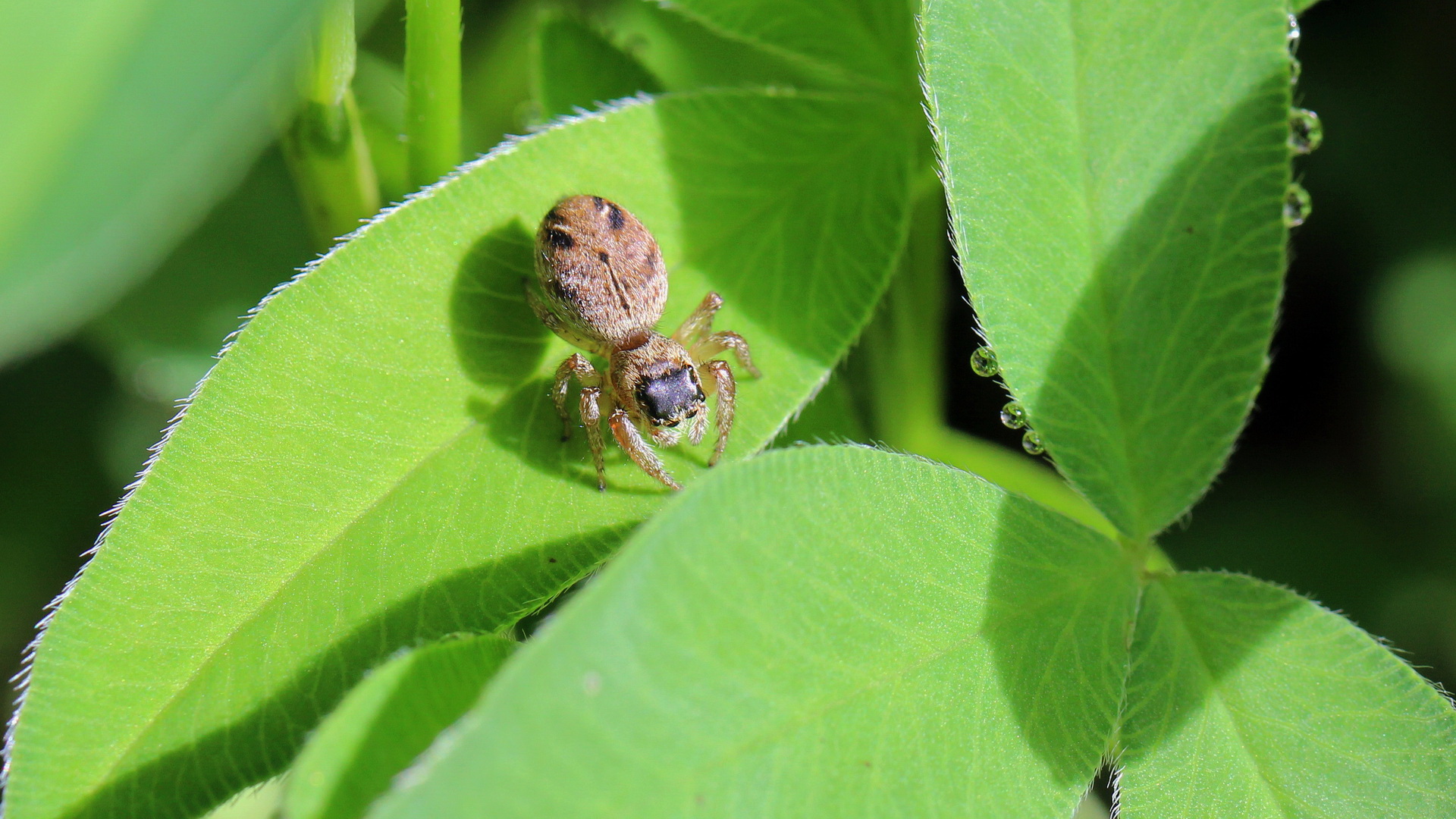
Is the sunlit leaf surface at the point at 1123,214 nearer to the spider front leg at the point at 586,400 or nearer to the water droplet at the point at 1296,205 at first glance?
the water droplet at the point at 1296,205

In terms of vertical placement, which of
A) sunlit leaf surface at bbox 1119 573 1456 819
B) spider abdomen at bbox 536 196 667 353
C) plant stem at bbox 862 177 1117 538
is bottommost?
sunlit leaf surface at bbox 1119 573 1456 819

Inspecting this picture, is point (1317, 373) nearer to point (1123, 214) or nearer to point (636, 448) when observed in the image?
point (1123, 214)

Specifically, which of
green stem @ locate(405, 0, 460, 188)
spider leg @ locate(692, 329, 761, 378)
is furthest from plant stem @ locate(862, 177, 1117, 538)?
green stem @ locate(405, 0, 460, 188)

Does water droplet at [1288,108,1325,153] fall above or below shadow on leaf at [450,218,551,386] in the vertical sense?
below

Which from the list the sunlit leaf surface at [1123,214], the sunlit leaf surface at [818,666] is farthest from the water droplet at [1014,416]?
the sunlit leaf surface at [818,666]

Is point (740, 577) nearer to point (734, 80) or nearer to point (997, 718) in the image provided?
point (997, 718)

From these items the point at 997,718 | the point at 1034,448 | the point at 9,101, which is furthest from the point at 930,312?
the point at 9,101

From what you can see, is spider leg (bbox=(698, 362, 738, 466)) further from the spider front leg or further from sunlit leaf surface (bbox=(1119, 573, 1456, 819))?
sunlit leaf surface (bbox=(1119, 573, 1456, 819))

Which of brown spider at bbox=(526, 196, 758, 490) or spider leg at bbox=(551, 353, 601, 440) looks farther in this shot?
brown spider at bbox=(526, 196, 758, 490)
